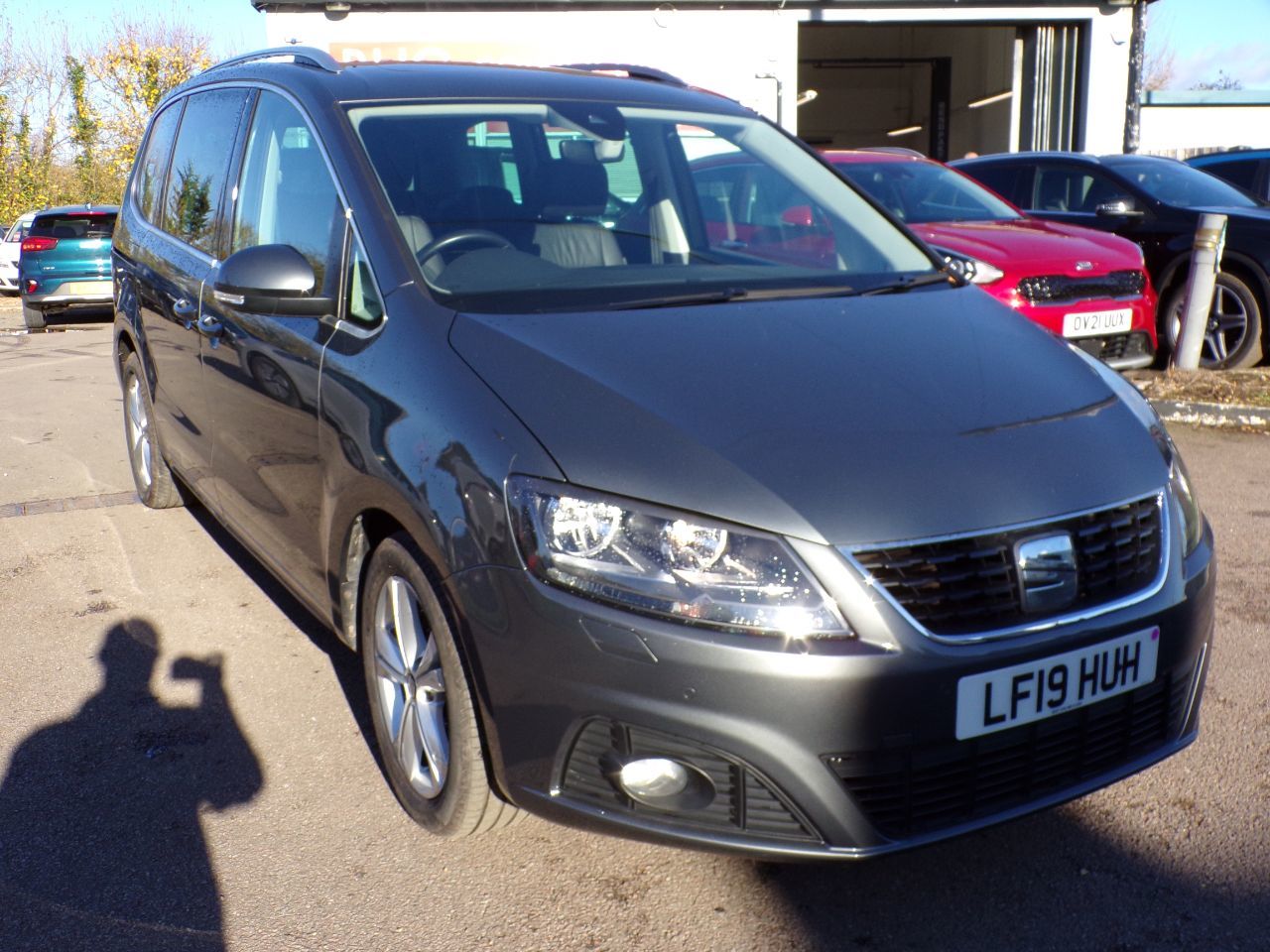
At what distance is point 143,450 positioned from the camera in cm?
583

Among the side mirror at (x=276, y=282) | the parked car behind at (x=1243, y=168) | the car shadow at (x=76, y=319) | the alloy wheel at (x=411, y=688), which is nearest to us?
the alloy wheel at (x=411, y=688)

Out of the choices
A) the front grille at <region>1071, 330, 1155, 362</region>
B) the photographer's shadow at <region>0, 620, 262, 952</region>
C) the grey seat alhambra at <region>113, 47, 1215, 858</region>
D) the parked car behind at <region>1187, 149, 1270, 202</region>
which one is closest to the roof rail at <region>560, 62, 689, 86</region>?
the grey seat alhambra at <region>113, 47, 1215, 858</region>

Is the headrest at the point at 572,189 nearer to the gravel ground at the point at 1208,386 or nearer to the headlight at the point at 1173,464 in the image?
the headlight at the point at 1173,464

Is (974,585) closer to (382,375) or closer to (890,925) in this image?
(890,925)

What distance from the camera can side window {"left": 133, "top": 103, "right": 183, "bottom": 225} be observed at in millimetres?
5133


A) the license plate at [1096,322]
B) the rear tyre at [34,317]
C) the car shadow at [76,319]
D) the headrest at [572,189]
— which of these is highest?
the headrest at [572,189]

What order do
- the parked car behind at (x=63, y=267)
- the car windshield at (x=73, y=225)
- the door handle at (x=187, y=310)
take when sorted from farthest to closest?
the car windshield at (x=73, y=225), the parked car behind at (x=63, y=267), the door handle at (x=187, y=310)

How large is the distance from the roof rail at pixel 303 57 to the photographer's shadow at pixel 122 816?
1.86m

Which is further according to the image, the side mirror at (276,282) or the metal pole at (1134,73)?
the metal pole at (1134,73)

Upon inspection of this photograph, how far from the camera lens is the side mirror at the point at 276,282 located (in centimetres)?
314

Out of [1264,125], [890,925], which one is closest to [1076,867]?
[890,925]

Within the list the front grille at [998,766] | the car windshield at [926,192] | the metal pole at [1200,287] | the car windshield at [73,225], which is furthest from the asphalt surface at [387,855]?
the car windshield at [73,225]

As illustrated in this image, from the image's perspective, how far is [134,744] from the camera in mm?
3498

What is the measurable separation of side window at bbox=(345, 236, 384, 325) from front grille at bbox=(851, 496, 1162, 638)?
1349 millimetres
